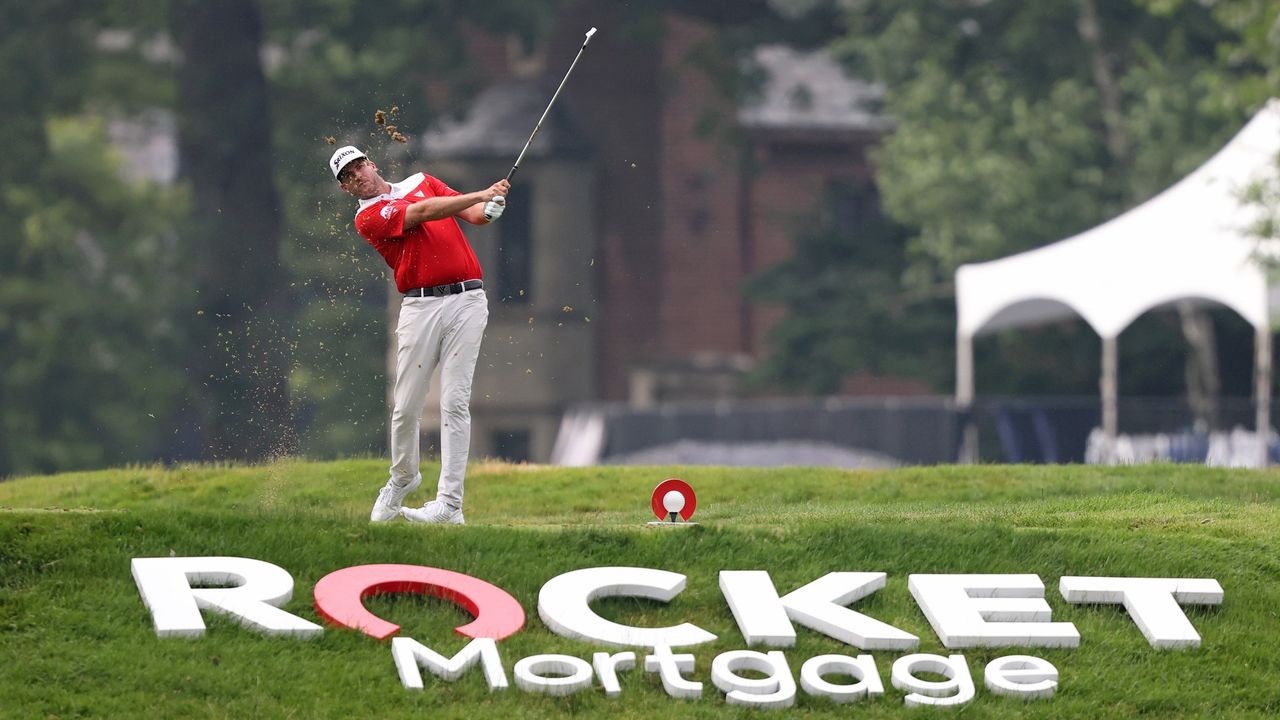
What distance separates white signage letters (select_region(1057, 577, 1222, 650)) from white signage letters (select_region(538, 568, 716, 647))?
2.13m

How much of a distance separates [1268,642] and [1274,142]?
14047mm

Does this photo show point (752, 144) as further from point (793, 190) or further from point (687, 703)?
point (687, 703)

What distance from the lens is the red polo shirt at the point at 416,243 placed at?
529 inches

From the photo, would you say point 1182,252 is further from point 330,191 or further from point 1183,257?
point 330,191

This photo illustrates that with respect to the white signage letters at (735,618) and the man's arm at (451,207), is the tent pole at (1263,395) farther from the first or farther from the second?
the man's arm at (451,207)

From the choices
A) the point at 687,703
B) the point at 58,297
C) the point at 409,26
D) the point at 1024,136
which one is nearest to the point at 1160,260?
the point at 1024,136

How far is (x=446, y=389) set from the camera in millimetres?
13586

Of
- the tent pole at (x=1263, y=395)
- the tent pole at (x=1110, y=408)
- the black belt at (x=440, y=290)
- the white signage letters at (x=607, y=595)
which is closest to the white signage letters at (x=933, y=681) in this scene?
the white signage letters at (x=607, y=595)

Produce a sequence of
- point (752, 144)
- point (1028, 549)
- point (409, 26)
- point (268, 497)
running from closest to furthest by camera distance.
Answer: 1. point (1028, 549)
2. point (268, 497)
3. point (409, 26)
4. point (752, 144)

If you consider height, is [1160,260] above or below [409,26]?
below

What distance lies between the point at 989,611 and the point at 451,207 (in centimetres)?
383

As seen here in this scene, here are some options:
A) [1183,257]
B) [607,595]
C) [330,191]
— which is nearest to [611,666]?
[607,595]

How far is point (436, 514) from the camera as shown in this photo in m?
13.5

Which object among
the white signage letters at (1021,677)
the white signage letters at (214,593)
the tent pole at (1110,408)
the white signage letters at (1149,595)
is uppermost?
the white signage letters at (214,593)
